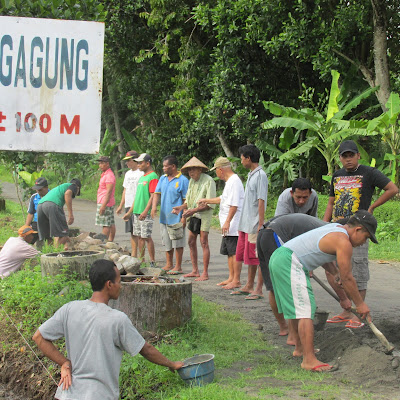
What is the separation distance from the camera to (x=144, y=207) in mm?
10539

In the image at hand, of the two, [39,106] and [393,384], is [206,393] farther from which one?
[39,106]

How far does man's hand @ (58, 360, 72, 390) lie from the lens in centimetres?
384

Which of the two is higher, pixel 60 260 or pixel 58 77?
pixel 58 77

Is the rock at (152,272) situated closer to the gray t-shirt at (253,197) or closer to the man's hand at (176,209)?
the gray t-shirt at (253,197)

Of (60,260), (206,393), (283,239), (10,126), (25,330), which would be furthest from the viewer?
(60,260)

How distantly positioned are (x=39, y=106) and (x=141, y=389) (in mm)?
2534

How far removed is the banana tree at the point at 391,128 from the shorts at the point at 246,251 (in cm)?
596

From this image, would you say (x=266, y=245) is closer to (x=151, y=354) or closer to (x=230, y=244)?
(x=151, y=354)

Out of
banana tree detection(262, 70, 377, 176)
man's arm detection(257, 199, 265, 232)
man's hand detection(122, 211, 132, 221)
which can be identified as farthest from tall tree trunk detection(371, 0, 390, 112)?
man's arm detection(257, 199, 265, 232)

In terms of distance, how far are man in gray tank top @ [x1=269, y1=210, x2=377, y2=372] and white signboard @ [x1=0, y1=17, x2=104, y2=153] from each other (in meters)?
2.07

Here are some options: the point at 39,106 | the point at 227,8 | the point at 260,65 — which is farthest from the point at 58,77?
the point at 260,65

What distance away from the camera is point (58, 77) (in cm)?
425

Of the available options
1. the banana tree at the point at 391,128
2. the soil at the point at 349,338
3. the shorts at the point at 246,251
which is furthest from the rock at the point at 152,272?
the banana tree at the point at 391,128

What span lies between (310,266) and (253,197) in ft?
Answer: 9.49
